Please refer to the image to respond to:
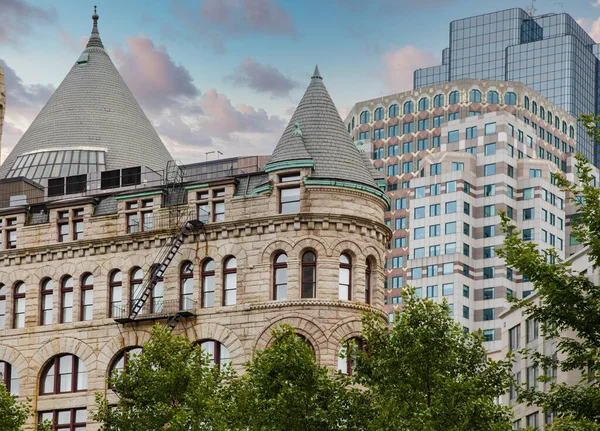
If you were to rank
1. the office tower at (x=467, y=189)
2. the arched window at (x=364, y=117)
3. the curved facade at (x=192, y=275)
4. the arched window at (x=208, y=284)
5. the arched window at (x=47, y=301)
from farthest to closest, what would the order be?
the arched window at (x=364, y=117) < the office tower at (x=467, y=189) < the arched window at (x=47, y=301) < the arched window at (x=208, y=284) < the curved facade at (x=192, y=275)

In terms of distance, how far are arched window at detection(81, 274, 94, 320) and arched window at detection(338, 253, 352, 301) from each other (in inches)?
567

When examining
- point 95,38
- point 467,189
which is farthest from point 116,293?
point 467,189

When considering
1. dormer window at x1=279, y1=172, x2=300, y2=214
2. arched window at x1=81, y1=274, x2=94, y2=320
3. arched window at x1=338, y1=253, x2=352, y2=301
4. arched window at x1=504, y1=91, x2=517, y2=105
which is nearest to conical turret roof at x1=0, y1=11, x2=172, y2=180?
arched window at x1=81, y1=274, x2=94, y2=320

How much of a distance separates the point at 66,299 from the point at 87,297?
1316 millimetres

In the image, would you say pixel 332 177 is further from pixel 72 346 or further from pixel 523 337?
pixel 523 337

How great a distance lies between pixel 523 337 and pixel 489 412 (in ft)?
184

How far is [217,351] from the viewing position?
72250mm

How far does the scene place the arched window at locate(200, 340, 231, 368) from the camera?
235 feet

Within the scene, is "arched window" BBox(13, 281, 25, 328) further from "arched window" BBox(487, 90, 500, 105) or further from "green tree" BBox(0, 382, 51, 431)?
"arched window" BBox(487, 90, 500, 105)

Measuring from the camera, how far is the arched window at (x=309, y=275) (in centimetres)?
7112

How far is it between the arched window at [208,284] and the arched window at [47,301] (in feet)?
30.6

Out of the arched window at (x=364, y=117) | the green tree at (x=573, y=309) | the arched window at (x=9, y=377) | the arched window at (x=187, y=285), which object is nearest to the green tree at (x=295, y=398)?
the green tree at (x=573, y=309)

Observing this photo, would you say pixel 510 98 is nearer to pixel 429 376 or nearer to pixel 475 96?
pixel 475 96

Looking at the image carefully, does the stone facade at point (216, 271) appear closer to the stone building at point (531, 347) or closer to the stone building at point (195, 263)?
the stone building at point (195, 263)
